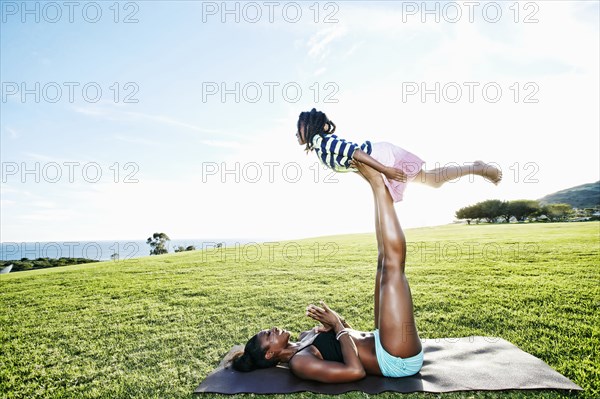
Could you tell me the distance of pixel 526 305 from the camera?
239 inches

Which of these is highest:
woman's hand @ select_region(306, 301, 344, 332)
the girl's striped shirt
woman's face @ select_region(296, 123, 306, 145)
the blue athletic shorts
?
woman's face @ select_region(296, 123, 306, 145)

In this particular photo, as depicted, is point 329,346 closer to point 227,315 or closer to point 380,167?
point 380,167

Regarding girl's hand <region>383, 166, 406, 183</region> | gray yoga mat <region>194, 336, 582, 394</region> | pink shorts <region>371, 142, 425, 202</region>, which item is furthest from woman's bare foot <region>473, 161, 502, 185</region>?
gray yoga mat <region>194, 336, 582, 394</region>

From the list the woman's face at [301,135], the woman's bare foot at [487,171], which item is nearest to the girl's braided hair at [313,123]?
the woman's face at [301,135]

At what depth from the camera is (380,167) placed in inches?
142

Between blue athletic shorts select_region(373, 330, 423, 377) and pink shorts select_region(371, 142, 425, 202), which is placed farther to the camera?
pink shorts select_region(371, 142, 425, 202)

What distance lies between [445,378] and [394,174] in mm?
2123

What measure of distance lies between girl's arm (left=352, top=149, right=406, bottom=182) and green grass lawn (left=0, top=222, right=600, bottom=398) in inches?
84.3

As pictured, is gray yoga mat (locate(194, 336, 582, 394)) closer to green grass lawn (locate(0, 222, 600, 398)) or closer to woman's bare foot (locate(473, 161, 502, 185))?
green grass lawn (locate(0, 222, 600, 398))

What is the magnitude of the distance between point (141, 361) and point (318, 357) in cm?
259

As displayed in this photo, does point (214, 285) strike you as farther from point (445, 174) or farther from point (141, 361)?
point (445, 174)

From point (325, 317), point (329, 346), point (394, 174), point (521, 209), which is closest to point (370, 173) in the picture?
point (394, 174)

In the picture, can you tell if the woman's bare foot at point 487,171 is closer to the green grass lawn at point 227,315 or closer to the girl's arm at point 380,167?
the girl's arm at point 380,167

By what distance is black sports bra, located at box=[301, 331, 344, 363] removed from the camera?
136 inches
